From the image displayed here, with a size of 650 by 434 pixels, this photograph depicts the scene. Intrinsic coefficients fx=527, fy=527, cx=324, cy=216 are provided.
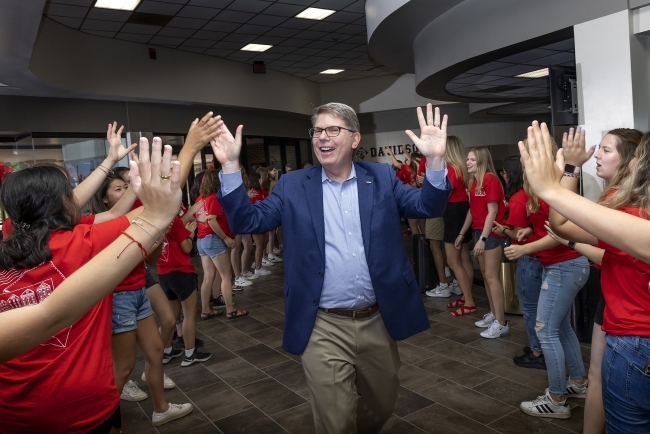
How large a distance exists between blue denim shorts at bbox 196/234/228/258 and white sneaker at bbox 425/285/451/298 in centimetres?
→ 252

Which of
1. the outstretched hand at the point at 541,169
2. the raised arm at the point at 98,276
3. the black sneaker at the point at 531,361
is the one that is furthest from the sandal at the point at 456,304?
the raised arm at the point at 98,276

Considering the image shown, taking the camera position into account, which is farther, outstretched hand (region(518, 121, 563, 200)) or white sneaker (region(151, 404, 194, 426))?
white sneaker (region(151, 404, 194, 426))

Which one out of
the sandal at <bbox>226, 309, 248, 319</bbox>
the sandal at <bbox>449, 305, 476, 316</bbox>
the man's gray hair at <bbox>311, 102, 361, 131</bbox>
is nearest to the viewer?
the man's gray hair at <bbox>311, 102, 361, 131</bbox>

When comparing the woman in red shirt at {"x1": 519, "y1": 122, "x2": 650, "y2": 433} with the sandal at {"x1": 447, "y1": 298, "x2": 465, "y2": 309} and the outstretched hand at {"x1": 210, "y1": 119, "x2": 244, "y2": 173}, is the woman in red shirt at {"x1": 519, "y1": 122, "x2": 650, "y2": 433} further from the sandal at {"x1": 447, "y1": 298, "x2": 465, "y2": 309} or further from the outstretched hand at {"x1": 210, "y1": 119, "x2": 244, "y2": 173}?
the sandal at {"x1": 447, "y1": 298, "x2": 465, "y2": 309}

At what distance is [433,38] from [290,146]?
9.22 metres

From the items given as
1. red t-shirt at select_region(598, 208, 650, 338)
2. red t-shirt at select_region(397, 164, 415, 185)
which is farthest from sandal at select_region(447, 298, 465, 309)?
red t-shirt at select_region(598, 208, 650, 338)

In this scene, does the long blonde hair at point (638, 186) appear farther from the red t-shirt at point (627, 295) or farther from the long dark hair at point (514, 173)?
the long dark hair at point (514, 173)

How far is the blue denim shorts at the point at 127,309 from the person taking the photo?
2951 millimetres

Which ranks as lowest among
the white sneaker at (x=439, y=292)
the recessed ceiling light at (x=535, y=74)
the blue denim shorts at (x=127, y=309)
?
the white sneaker at (x=439, y=292)

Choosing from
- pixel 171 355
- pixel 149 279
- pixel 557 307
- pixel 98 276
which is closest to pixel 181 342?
pixel 171 355

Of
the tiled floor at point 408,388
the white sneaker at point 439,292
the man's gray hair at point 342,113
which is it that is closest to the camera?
the man's gray hair at point 342,113

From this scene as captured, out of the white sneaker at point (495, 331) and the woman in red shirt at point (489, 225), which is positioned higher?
the woman in red shirt at point (489, 225)

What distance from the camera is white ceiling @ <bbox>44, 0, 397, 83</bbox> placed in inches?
309

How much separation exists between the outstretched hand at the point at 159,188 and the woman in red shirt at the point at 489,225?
3744 mm
